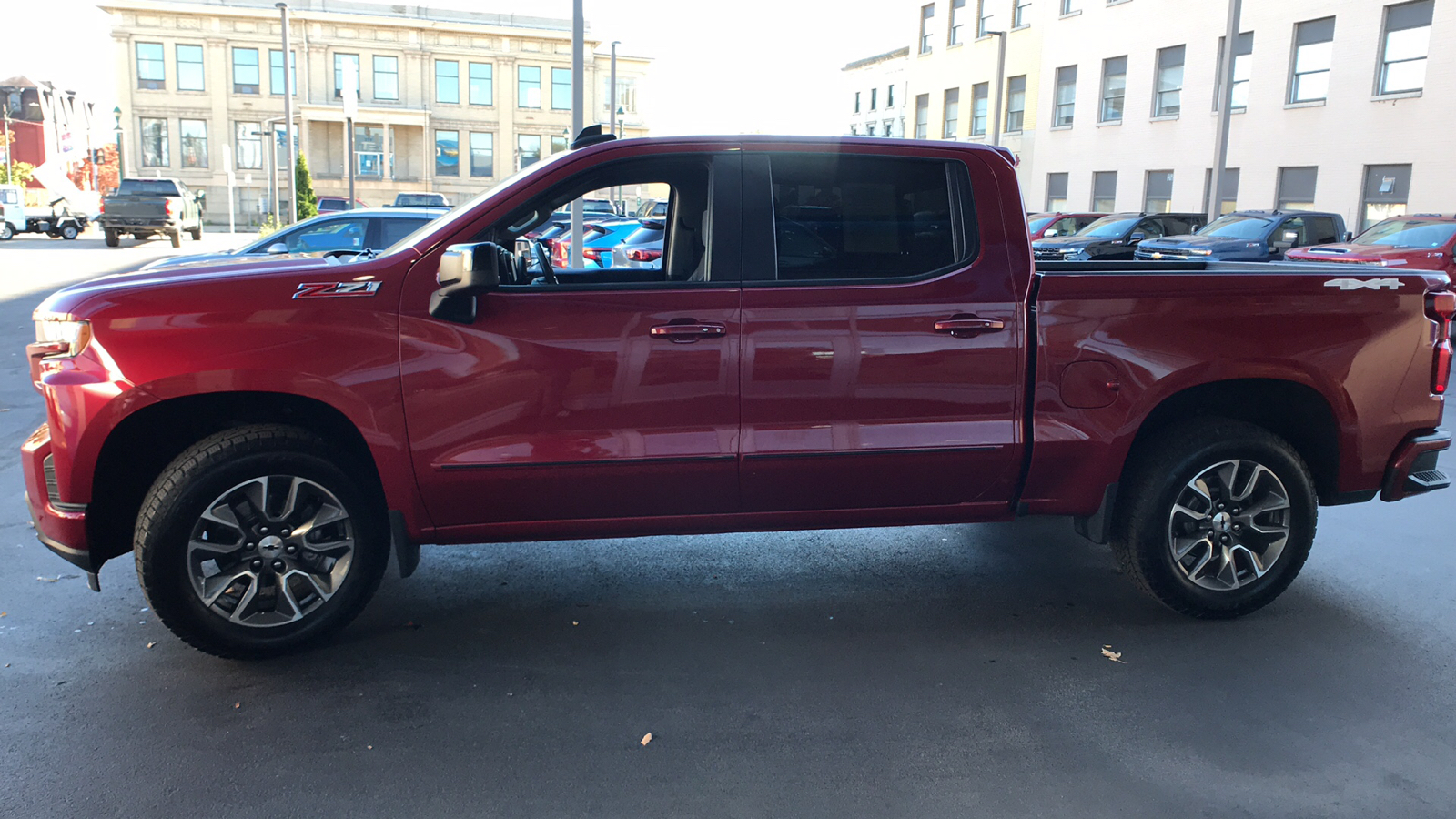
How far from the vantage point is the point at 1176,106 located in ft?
105

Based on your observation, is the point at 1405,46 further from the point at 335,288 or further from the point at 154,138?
the point at 154,138

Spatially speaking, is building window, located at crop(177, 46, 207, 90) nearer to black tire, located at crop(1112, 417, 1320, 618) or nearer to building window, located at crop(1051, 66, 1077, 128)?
building window, located at crop(1051, 66, 1077, 128)

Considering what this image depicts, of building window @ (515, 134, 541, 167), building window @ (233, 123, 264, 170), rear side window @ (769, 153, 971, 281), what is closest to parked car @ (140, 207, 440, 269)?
rear side window @ (769, 153, 971, 281)

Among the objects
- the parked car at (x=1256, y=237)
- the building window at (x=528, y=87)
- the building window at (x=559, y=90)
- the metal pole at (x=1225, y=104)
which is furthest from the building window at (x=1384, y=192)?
the building window at (x=559, y=90)

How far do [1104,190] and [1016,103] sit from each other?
678 centimetres

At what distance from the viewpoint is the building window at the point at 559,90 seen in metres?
63.4

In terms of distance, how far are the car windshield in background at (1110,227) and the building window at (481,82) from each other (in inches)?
1820

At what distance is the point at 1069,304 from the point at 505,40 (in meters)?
62.6

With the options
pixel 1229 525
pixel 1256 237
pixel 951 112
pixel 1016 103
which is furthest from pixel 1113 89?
pixel 1229 525

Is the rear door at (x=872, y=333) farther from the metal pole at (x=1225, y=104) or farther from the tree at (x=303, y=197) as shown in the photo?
the tree at (x=303, y=197)

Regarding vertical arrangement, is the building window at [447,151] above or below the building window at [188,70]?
below

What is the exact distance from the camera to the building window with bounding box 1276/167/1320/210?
1077 inches

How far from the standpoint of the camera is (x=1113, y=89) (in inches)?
1378

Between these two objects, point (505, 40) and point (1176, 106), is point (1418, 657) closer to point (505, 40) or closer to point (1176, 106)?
point (1176, 106)
